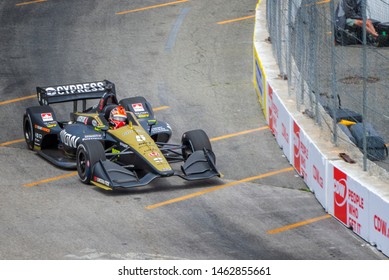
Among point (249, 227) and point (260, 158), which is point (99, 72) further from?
point (249, 227)

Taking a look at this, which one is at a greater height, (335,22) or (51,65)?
(335,22)

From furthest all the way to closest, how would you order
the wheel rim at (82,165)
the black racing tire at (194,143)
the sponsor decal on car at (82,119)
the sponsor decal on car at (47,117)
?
the sponsor decal on car at (47,117) → the sponsor decal on car at (82,119) → the black racing tire at (194,143) → the wheel rim at (82,165)

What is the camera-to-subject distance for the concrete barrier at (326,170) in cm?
1354

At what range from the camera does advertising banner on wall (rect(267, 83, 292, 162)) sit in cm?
1788

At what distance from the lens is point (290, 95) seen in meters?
18.7

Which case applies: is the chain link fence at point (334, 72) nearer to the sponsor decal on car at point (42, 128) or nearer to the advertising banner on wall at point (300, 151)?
the advertising banner on wall at point (300, 151)

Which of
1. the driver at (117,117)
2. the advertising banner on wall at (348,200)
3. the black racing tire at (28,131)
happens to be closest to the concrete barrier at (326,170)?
the advertising banner on wall at (348,200)

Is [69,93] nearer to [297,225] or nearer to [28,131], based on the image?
[28,131]

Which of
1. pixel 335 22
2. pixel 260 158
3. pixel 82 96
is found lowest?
pixel 260 158

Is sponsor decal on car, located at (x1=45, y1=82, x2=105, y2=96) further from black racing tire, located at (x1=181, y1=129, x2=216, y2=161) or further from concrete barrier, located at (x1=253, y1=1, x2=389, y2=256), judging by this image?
concrete barrier, located at (x1=253, y1=1, x2=389, y2=256)

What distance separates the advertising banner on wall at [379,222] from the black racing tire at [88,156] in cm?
463

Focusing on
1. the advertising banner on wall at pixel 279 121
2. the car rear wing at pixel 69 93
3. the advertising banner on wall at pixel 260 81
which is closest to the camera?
the advertising banner on wall at pixel 279 121

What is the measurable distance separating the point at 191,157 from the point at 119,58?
8349 mm

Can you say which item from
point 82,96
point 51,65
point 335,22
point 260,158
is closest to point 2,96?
point 51,65
